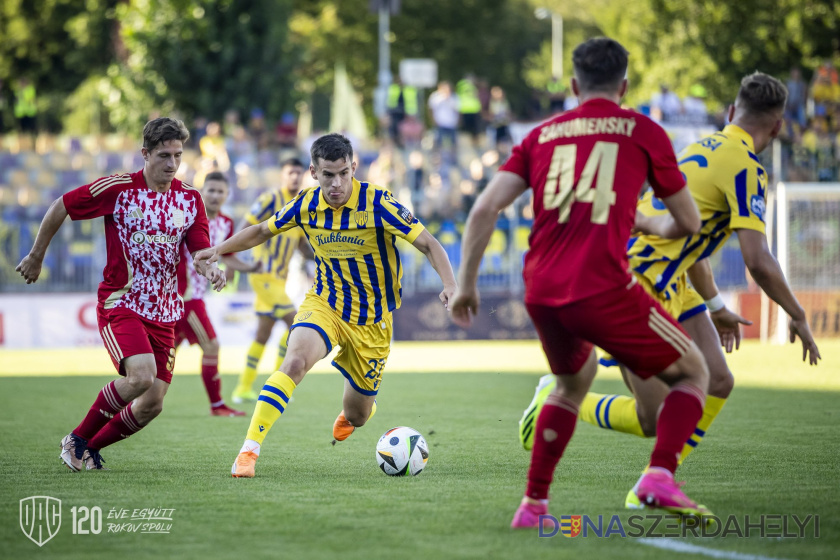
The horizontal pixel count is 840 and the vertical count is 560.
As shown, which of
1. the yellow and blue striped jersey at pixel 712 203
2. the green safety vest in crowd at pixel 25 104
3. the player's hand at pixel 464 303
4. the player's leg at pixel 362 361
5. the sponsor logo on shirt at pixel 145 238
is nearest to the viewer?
the player's hand at pixel 464 303

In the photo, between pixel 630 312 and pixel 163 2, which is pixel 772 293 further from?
pixel 163 2

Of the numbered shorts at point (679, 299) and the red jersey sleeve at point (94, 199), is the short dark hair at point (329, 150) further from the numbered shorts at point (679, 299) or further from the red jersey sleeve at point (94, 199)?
the numbered shorts at point (679, 299)

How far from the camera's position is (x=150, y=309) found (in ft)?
22.9

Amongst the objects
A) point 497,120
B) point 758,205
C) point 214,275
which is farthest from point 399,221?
point 497,120

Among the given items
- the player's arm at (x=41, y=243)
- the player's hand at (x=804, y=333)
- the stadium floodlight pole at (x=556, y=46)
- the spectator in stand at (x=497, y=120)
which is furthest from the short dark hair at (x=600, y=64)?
the stadium floodlight pole at (x=556, y=46)

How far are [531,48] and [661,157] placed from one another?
171ft

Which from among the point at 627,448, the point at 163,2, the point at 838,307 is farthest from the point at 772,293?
the point at 163,2

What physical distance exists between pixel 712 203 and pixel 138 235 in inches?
142

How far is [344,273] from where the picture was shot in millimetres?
7219

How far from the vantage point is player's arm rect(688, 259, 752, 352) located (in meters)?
6.11

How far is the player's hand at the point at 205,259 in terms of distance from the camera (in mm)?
6715

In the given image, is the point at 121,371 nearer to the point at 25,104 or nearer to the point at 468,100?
the point at 468,100
